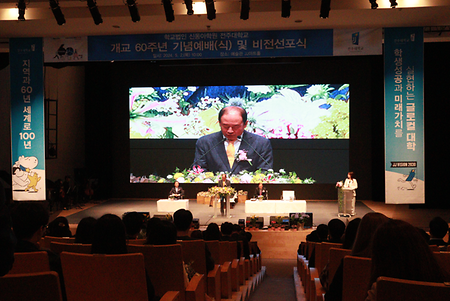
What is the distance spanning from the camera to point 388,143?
774 cm

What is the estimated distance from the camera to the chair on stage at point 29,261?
1.85 metres

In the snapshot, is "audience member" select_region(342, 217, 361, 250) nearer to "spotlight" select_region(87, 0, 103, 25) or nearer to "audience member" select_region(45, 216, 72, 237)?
"audience member" select_region(45, 216, 72, 237)

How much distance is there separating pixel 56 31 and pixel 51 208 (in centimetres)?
430

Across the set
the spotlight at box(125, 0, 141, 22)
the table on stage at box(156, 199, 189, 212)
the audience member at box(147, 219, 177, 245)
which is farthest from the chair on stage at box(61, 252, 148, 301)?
the table on stage at box(156, 199, 189, 212)

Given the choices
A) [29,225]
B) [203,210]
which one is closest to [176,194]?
[203,210]

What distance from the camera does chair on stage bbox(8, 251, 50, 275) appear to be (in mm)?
1852

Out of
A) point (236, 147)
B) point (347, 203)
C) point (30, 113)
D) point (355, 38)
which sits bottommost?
point (347, 203)

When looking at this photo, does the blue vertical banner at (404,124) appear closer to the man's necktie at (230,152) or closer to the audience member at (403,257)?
the man's necktie at (230,152)

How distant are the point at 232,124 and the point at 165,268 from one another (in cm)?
1042

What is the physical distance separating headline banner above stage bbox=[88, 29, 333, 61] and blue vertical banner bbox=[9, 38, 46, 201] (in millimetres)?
1233

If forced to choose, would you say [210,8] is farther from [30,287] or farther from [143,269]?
[30,287]

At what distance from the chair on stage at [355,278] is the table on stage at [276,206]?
8060mm

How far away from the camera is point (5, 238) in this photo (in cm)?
112

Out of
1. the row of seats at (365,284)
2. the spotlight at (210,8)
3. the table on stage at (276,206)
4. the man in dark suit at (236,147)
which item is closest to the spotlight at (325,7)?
the spotlight at (210,8)
